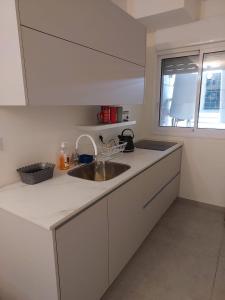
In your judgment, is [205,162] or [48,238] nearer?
[48,238]

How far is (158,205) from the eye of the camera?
228 centimetres

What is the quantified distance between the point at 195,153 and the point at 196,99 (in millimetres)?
727

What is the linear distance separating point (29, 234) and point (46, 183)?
0.46 m

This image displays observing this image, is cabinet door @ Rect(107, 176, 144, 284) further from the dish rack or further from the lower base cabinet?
the dish rack

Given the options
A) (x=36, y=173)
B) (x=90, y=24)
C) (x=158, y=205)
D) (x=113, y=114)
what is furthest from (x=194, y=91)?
(x=36, y=173)

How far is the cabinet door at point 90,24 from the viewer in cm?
104

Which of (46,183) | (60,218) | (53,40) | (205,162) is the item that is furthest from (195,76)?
(60,218)

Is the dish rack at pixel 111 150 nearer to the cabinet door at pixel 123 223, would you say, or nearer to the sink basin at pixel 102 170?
the sink basin at pixel 102 170

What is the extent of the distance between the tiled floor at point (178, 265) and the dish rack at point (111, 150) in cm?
99

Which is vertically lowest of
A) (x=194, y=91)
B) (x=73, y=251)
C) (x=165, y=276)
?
(x=165, y=276)

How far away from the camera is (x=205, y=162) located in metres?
2.73

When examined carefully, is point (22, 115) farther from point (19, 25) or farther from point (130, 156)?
point (130, 156)

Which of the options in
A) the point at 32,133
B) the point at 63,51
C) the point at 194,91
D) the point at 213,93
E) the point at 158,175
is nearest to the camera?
the point at 63,51

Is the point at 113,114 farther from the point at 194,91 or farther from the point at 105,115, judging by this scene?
the point at 194,91
